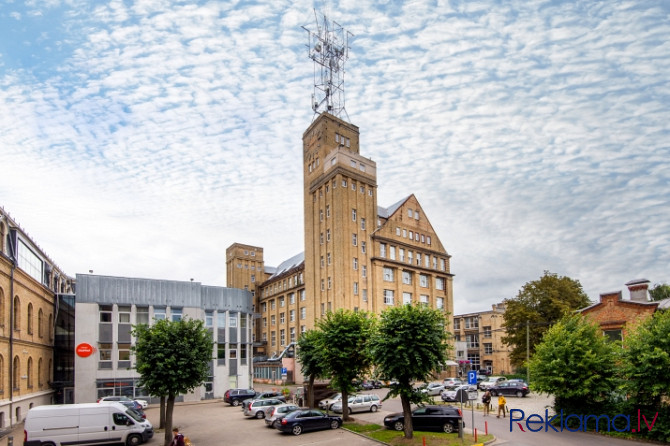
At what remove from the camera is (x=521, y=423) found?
31594 mm

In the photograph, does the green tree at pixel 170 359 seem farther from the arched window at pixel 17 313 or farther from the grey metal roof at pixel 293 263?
the grey metal roof at pixel 293 263

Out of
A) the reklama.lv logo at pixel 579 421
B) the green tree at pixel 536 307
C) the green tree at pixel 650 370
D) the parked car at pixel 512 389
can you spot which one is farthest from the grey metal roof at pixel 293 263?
the green tree at pixel 650 370

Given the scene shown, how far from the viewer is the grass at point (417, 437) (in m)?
25.5

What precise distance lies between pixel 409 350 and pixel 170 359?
13.9 metres

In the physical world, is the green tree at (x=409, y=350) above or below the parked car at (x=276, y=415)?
above

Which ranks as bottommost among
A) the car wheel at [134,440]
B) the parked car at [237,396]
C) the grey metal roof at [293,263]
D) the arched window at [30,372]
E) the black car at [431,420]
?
the parked car at [237,396]

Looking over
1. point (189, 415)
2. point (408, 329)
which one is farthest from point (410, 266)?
point (408, 329)

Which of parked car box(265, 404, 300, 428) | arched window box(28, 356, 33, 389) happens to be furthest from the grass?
arched window box(28, 356, 33, 389)

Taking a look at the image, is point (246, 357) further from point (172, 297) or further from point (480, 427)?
point (480, 427)

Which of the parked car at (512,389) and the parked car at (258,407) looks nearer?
the parked car at (258,407)

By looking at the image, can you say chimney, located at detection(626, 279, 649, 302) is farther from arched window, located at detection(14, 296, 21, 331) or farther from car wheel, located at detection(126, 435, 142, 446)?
arched window, located at detection(14, 296, 21, 331)

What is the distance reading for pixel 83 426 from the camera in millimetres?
26844

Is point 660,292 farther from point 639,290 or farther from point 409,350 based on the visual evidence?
point 409,350

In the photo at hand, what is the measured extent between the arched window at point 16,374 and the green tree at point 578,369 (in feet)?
116
